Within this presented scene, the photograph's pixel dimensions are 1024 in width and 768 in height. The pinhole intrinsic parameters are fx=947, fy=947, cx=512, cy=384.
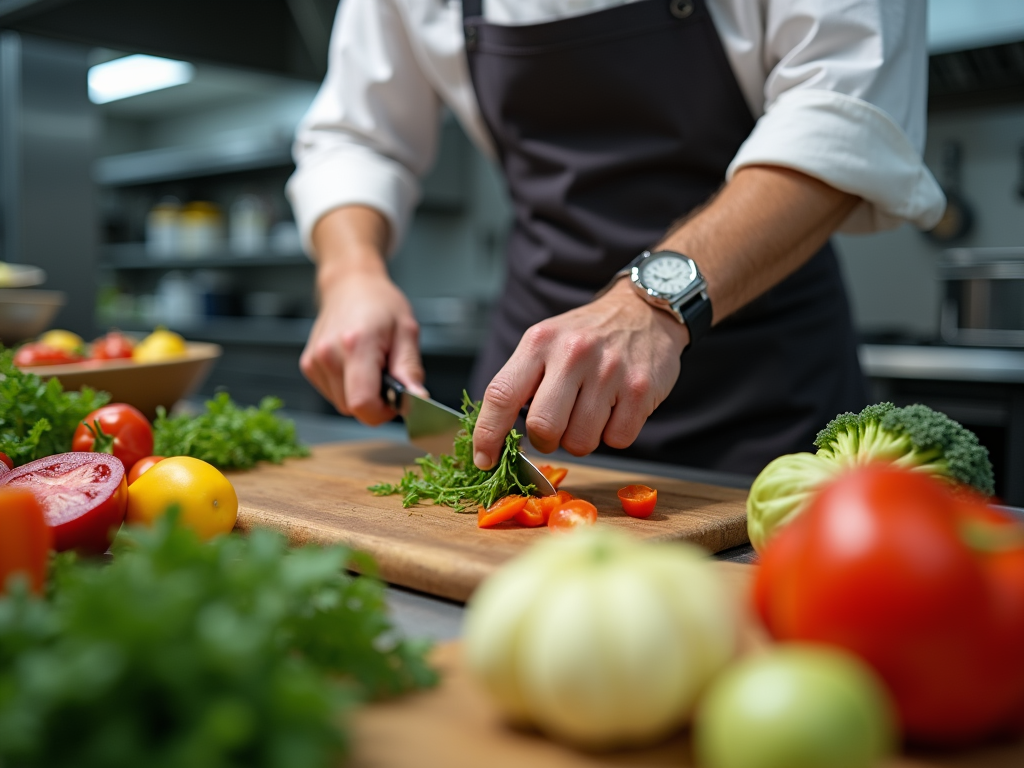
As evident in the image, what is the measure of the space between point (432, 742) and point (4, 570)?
0.36 metres

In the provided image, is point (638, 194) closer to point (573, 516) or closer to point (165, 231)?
point (573, 516)

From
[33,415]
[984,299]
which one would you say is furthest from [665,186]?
[984,299]

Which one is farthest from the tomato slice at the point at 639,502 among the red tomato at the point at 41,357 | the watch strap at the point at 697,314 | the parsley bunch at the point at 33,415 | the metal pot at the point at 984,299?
the metal pot at the point at 984,299

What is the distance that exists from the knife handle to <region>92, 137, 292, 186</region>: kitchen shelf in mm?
4421

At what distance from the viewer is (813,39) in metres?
1.43

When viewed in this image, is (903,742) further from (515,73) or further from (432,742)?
(515,73)

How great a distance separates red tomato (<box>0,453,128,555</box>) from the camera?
95 centimetres

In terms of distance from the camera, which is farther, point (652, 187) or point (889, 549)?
point (652, 187)

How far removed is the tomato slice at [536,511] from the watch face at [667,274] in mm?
327

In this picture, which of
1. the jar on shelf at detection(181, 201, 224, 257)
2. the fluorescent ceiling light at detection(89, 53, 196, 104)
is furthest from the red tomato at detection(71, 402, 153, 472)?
the jar on shelf at detection(181, 201, 224, 257)

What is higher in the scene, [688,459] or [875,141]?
[875,141]

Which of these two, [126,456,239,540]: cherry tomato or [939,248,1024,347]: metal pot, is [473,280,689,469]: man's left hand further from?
[939,248,1024,347]: metal pot

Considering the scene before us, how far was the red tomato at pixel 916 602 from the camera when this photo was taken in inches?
20.7

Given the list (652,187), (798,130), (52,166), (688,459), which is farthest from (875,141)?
(52,166)
